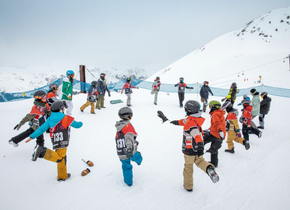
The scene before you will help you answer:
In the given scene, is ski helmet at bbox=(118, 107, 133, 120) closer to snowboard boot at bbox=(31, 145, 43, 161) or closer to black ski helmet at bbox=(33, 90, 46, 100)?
snowboard boot at bbox=(31, 145, 43, 161)

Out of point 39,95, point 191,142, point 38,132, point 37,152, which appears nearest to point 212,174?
point 191,142

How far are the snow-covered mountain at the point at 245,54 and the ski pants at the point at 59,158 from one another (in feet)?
80.2

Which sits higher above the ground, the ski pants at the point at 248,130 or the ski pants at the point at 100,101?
the ski pants at the point at 100,101

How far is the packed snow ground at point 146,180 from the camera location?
2783 mm

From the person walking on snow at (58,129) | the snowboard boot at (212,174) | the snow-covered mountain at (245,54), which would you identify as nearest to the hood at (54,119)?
the person walking on snow at (58,129)

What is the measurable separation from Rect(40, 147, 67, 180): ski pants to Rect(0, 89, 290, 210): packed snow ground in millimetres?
180

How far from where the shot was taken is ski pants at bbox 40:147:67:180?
2.72 m

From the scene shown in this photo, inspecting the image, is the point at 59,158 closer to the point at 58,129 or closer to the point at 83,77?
the point at 58,129

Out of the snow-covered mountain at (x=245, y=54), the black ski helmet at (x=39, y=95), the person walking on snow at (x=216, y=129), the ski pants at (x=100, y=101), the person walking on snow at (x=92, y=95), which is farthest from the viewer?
the snow-covered mountain at (x=245, y=54)

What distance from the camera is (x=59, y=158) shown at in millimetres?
2971

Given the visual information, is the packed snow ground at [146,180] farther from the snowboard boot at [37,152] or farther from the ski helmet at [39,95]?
the ski helmet at [39,95]

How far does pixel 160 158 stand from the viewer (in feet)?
14.1

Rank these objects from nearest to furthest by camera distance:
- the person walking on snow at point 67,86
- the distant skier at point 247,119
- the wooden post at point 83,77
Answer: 1. the distant skier at point 247,119
2. the person walking on snow at point 67,86
3. the wooden post at point 83,77

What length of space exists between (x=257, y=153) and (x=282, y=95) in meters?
10.9
